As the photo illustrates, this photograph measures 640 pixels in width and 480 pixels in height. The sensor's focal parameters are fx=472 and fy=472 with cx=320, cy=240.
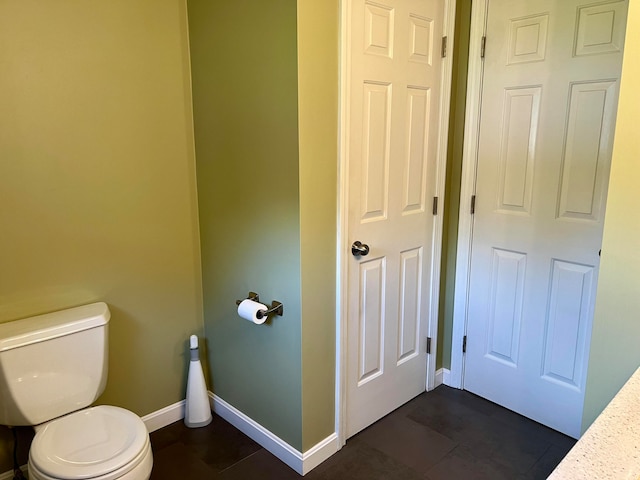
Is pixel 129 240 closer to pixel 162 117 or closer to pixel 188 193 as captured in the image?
pixel 188 193

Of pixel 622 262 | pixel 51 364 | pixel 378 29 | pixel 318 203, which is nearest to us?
pixel 622 262

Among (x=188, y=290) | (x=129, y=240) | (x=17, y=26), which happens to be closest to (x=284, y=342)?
(x=188, y=290)

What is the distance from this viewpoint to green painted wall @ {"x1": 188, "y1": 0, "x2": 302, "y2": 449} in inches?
72.2

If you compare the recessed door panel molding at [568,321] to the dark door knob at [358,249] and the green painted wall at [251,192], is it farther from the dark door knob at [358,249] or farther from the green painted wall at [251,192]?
the green painted wall at [251,192]

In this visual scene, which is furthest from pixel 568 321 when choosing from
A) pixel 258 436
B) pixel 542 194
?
pixel 258 436

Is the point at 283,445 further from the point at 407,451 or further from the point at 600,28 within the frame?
the point at 600,28

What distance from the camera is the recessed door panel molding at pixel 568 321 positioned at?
213 cm

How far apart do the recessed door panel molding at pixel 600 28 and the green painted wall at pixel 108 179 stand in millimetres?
1742

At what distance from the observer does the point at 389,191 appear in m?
2.21

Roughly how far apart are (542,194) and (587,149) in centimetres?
27

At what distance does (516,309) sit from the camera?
237 centimetres

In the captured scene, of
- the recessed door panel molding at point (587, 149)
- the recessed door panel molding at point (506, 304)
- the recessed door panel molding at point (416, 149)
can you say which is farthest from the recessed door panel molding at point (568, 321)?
the recessed door panel molding at point (416, 149)

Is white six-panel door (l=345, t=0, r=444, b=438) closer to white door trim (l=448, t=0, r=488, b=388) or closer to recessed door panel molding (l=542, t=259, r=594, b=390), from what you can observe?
white door trim (l=448, t=0, r=488, b=388)

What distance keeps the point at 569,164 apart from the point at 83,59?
83.1 inches
